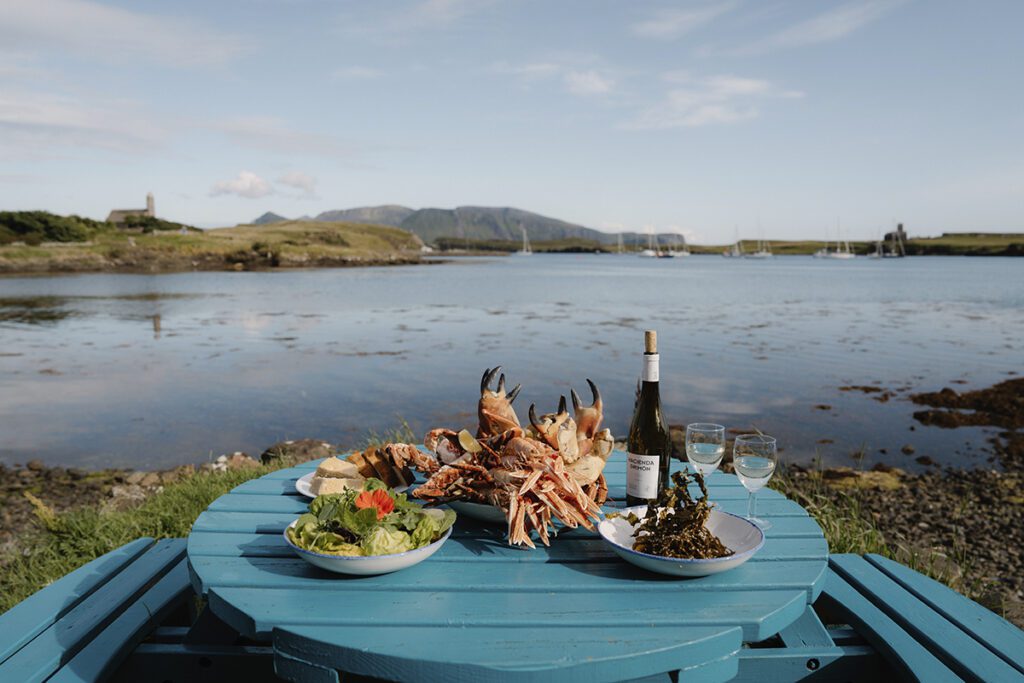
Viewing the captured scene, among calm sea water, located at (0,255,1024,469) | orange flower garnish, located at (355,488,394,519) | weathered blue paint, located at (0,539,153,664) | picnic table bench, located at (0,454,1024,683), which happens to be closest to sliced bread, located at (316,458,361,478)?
picnic table bench, located at (0,454,1024,683)

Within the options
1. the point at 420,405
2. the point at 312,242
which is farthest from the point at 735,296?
the point at 312,242

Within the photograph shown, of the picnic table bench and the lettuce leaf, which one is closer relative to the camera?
the picnic table bench

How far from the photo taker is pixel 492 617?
6.02 ft

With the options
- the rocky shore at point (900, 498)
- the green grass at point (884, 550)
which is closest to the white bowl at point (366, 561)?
the green grass at point (884, 550)

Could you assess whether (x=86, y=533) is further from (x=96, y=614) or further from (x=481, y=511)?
(x=481, y=511)

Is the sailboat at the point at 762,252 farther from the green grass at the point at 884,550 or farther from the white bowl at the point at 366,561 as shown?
the white bowl at the point at 366,561

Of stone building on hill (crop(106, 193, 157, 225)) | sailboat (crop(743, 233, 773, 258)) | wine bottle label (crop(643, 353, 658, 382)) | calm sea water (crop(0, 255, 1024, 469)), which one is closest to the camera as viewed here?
wine bottle label (crop(643, 353, 658, 382))

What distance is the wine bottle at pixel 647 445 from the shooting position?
262 cm

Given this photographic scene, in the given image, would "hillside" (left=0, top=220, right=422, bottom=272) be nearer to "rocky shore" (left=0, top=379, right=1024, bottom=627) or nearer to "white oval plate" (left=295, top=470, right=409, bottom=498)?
"rocky shore" (left=0, top=379, right=1024, bottom=627)

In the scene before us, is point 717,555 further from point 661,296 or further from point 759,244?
→ point 759,244

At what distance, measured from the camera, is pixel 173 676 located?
2537mm

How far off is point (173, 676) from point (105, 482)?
22.1ft

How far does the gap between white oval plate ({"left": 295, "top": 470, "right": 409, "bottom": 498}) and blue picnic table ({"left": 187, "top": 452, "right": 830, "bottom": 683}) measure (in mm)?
325

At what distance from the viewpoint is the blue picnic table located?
1.68m
